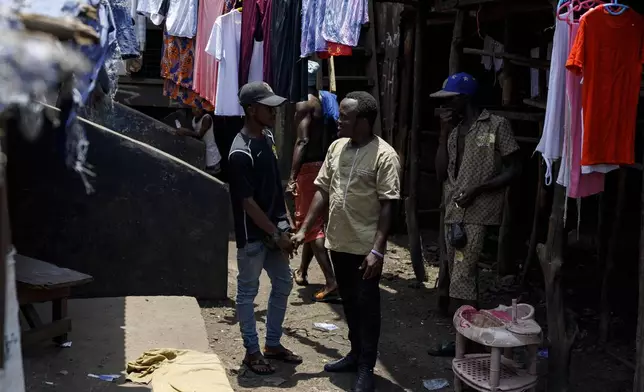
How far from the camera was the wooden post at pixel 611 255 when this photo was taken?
18.3 feet

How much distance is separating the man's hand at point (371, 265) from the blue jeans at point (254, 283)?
679mm

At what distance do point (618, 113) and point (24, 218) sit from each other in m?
4.46

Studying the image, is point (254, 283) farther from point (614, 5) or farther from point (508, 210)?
point (508, 210)

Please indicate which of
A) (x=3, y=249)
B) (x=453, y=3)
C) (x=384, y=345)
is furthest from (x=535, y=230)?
(x=3, y=249)

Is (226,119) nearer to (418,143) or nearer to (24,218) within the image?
(418,143)

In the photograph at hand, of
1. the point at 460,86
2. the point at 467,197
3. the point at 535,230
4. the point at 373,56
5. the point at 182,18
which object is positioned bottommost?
the point at 535,230

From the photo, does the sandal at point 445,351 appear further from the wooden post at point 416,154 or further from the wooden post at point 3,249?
the wooden post at point 3,249

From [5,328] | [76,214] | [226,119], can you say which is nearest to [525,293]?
[76,214]

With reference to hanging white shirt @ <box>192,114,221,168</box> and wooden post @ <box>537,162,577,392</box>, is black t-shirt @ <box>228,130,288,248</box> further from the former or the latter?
hanging white shirt @ <box>192,114,221,168</box>

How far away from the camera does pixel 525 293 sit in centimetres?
712

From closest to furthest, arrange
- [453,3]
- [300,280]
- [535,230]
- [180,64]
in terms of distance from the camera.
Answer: [453,3], [535,230], [300,280], [180,64]

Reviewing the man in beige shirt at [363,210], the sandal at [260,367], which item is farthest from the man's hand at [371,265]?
A: the sandal at [260,367]

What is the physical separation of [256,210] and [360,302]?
2.90ft

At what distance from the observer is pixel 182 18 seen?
27.7 ft
